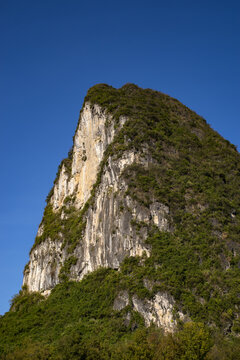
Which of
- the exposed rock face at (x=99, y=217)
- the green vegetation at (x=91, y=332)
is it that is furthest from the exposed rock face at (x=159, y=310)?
the green vegetation at (x=91, y=332)

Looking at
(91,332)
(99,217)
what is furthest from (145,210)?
(91,332)

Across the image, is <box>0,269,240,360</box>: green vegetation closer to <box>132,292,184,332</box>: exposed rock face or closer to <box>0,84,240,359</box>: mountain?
<box>0,84,240,359</box>: mountain

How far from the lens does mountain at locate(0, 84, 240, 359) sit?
35.8 metres

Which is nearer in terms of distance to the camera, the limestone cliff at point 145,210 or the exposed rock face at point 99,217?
the limestone cliff at point 145,210

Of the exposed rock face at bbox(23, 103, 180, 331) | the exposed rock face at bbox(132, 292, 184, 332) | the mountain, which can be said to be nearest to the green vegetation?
the mountain

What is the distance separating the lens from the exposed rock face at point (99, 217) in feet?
147

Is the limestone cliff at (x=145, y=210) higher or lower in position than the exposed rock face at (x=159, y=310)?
higher

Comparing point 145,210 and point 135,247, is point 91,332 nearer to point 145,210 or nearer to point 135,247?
point 135,247

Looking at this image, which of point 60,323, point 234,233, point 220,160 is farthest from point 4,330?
point 220,160

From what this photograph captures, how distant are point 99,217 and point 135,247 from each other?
7.42 metres

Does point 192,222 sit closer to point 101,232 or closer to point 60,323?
point 101,232

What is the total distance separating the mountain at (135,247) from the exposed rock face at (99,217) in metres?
0.14

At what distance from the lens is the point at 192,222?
153ft

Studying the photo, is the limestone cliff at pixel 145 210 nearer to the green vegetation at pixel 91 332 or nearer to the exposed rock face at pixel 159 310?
the exposed rock face at pixel 159 310
